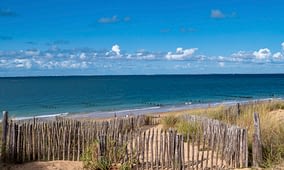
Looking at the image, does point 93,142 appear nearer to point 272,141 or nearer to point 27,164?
point 27,164

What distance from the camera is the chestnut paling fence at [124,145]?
9.41m

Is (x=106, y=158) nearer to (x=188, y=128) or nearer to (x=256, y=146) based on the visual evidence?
(x=256, y=146)

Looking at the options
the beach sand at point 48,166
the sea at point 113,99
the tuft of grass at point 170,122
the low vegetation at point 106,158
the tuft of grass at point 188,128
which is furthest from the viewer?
the sea at point 113,99

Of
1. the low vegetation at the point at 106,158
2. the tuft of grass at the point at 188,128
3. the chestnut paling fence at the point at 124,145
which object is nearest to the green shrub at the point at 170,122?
the tuft of grass at the point at 188,128

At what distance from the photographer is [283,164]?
854 centimetres

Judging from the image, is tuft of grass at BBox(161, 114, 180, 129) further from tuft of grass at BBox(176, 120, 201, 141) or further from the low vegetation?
the low vegetation

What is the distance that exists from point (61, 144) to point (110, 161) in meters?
1.55

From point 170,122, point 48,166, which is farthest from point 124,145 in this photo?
point 170,122

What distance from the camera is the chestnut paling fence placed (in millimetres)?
9406

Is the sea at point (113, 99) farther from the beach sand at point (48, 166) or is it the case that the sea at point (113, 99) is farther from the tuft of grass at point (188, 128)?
the beach sand at point (48, 166)

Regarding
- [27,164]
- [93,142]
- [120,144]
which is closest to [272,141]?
[120,144]

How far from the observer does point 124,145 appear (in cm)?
952

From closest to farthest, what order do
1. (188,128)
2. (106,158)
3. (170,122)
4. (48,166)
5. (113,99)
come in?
(106,158)
(48,166)
(188,128)
(170,122)
(113,99)

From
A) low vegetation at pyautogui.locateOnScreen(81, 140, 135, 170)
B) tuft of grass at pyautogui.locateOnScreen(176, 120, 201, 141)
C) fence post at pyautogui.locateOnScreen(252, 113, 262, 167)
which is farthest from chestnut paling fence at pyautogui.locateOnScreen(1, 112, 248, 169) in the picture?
tuft of grass at pyautogui.locateOnScreen(176, 120, 201, 141)
